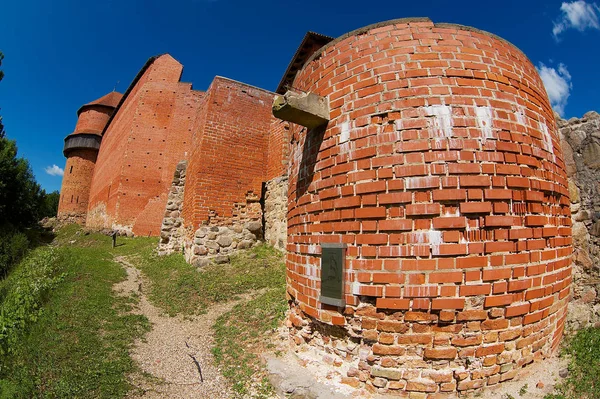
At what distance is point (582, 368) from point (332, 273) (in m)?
2.50

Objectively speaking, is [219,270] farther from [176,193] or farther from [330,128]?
[330,128]

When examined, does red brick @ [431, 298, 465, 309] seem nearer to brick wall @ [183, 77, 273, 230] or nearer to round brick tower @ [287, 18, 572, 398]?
round brick tower @ [287, 18, 572, 398]

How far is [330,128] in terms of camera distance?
3.48 m

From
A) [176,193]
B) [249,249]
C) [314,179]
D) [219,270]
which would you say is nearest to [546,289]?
[314,179]

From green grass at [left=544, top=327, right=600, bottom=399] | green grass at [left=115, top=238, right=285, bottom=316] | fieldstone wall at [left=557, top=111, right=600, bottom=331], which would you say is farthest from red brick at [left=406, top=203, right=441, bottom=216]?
green grass at [left=115, top=238, right=285, bottom=316]

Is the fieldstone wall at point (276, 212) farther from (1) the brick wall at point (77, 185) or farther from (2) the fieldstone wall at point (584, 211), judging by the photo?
(1) the brick wall at point (77, 185)

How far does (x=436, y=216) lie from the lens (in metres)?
2.78

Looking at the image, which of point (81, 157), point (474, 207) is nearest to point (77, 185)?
point (81, 157)

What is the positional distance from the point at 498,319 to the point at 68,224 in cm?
3973

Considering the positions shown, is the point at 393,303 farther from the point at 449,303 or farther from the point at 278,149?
the point at 278,149

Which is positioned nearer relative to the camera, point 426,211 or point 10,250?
point 426,211

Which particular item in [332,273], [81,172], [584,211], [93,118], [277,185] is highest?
[93,118]

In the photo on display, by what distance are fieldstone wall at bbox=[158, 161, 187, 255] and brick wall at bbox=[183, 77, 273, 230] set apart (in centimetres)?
80

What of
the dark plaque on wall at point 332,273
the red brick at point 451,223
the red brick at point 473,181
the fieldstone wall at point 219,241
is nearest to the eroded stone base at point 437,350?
the dark plaque on wall at point 332,273
